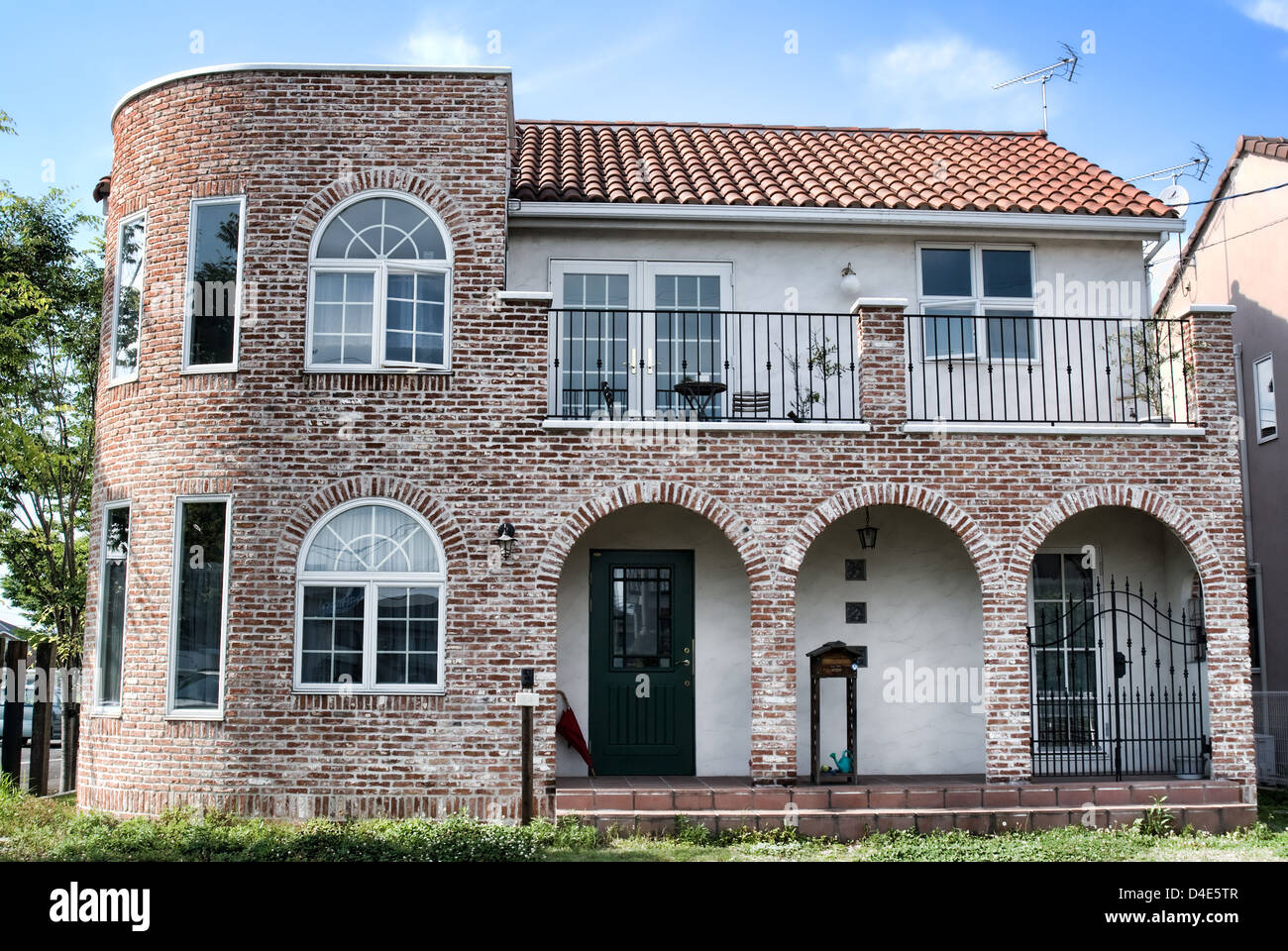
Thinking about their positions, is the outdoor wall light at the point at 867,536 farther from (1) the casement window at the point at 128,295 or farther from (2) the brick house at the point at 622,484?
(1) the casement window at the point at 128,295

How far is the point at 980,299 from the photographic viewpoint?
13672 mm

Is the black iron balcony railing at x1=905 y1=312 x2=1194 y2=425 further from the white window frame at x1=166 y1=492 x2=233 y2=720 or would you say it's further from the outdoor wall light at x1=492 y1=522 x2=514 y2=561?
the white window frame at x1=166 y1=492 x2=233 y2=720

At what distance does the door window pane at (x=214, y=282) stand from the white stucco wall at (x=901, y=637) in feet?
21.8

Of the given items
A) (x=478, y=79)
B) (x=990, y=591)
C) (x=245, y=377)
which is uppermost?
(x=478, y=79)

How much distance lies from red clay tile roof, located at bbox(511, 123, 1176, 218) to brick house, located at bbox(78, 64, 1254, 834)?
131 mm

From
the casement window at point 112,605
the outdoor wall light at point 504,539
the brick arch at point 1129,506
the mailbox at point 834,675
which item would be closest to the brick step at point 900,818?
the mailbox at point 834,675

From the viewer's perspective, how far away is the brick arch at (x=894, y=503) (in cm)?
1196

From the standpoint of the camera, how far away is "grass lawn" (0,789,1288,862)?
9.71 metres

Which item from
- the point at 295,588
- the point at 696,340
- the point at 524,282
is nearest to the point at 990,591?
the point at 696,340

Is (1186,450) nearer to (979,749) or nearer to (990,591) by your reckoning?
(990,591)

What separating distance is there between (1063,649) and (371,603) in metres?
7.62

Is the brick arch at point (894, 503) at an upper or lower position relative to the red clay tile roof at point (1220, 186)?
lower

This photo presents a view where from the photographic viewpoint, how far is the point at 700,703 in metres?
12.8

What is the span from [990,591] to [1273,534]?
7716 millimetres
